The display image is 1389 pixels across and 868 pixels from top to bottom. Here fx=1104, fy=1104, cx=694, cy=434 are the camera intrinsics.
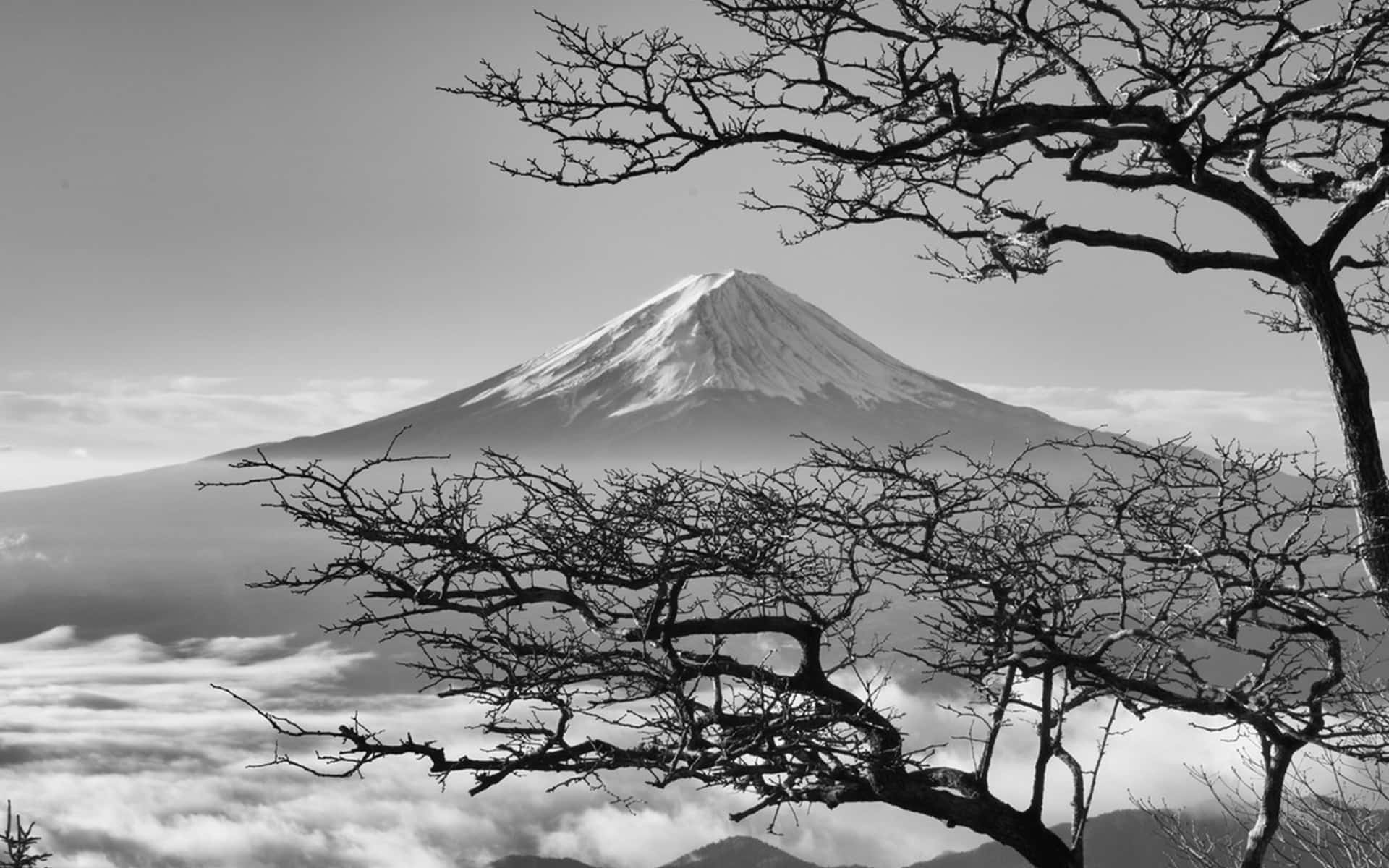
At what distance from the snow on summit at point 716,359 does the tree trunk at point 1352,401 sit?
5142 inches

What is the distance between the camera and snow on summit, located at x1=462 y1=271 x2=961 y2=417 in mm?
141125

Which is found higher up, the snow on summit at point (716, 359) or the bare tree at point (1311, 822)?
the snow on summit at point (716, 359)

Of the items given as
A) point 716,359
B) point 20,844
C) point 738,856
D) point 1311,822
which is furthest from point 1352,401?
point 738,856

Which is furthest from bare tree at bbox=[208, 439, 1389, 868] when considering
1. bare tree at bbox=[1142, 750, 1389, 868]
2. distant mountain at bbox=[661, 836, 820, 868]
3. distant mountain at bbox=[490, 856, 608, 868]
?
distant mountain at bbox=[661, 836, 820, 868]

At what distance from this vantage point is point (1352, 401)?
7215 millimetres

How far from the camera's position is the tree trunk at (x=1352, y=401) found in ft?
22.5


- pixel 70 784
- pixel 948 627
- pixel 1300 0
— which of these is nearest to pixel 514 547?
pixel 948 627

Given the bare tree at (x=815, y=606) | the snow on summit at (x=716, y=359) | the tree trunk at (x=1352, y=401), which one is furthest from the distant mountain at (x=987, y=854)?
the bare tree at (x=815, y=606)

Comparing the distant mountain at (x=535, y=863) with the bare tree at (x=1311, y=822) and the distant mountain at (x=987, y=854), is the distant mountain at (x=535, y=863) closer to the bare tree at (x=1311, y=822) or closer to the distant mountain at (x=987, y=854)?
the distant mountain at (x=987, y=854)

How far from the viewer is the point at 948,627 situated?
573cm

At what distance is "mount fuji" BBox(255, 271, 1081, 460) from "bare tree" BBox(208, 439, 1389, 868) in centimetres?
11795

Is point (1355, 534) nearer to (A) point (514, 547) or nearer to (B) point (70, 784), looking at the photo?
(A) point (514, 547)

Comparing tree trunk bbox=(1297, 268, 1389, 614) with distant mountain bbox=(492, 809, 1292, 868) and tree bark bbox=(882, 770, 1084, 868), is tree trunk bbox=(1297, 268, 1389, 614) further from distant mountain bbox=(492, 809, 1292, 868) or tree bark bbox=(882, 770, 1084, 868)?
distant mountain bbox=(492, 809, 1292, 868)

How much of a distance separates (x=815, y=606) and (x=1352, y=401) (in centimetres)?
411
